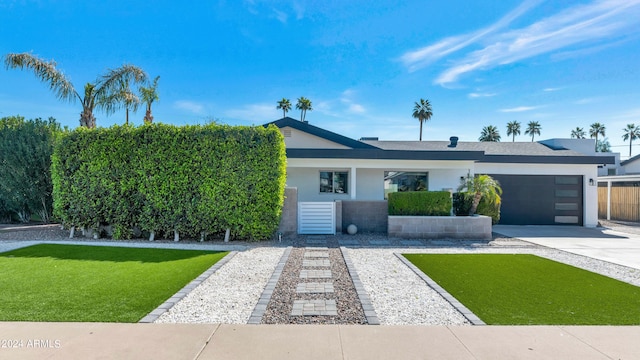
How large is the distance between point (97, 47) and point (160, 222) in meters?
9.34

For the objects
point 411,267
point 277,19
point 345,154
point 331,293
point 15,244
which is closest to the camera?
point 331,293

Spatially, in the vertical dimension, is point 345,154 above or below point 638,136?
below

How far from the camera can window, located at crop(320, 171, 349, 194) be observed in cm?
1513

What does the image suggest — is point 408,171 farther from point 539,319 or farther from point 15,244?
point 15,244

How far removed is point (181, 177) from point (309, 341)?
26.0 ft

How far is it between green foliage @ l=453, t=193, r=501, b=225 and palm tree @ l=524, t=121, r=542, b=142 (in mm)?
59387

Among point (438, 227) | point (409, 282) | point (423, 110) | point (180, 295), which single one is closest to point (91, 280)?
point (180, 295)

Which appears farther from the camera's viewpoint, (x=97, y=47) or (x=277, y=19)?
(x=97, y=47)

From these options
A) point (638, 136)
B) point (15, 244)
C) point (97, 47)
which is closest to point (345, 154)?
point (15, 244)

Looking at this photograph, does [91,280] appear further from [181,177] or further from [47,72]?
[47,72]

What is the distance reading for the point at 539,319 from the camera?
4141 millimetres

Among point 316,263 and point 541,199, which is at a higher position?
point 541,199

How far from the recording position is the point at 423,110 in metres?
42.3

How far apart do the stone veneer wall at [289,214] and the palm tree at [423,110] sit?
35569 mm
